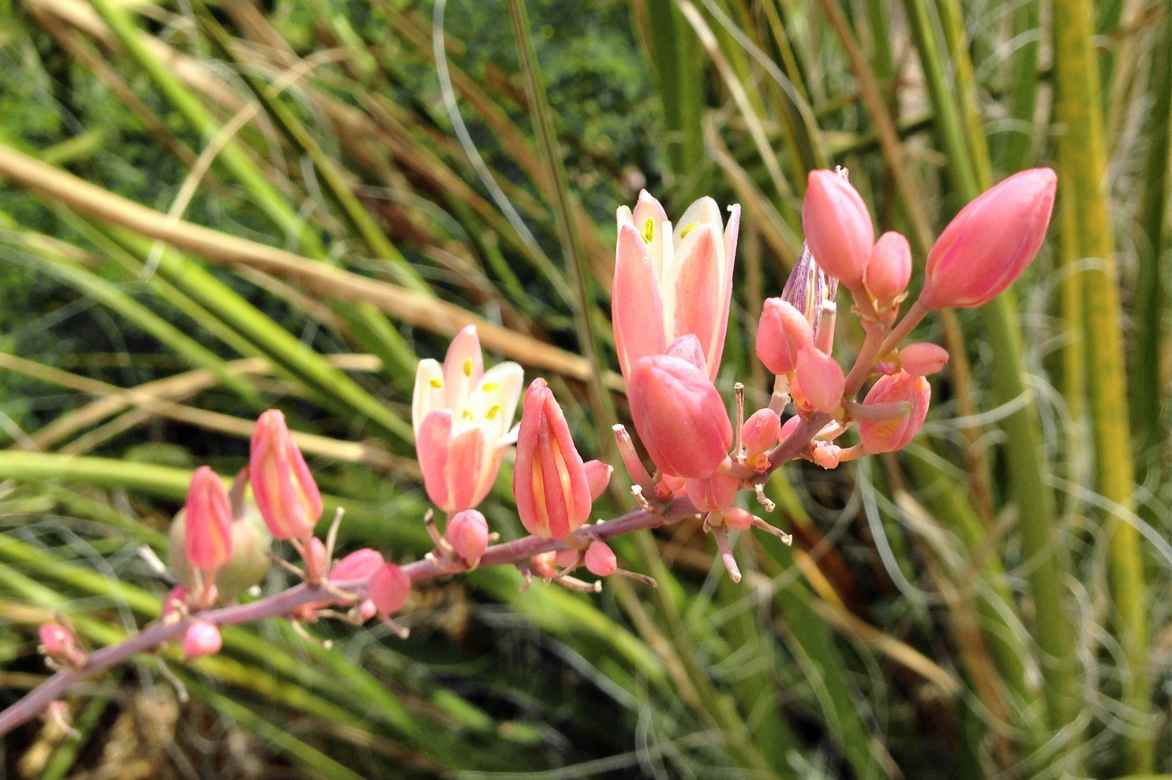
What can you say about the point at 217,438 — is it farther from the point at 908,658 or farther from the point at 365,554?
the point at 365,554

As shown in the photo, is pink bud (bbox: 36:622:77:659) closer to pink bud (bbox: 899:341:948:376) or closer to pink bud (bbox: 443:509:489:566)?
pink bud (bbox: 443:509:489:566)

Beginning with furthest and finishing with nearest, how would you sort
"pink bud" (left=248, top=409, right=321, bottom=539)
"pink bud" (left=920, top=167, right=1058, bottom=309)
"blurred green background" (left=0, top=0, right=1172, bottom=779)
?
"blurred green background" (left=0, top=0, right=1172, bottom=779) → "pink bud" (left=248, top=409, right=321, bottom=539) → "pink bud" (left=920, top=167, right=1058, bottom=309)

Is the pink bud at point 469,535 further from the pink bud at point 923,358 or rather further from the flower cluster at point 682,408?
the pink bud at point 923,358

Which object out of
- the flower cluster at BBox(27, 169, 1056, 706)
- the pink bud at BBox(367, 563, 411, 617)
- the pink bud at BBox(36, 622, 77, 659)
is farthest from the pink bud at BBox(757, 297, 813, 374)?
the pink bud at BBox(36, 622, 77, 659)

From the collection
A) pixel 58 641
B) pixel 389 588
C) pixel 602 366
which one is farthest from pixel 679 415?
pixel 602 366

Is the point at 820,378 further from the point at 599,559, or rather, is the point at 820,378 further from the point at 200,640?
the point at 200,640

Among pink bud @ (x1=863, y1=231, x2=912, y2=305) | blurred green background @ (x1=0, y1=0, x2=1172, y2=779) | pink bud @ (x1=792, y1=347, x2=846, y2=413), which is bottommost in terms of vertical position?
blurred green background @ (x1=0, y1=0, x2=1172, y2=779)

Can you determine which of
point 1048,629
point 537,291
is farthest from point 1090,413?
point 537,291
